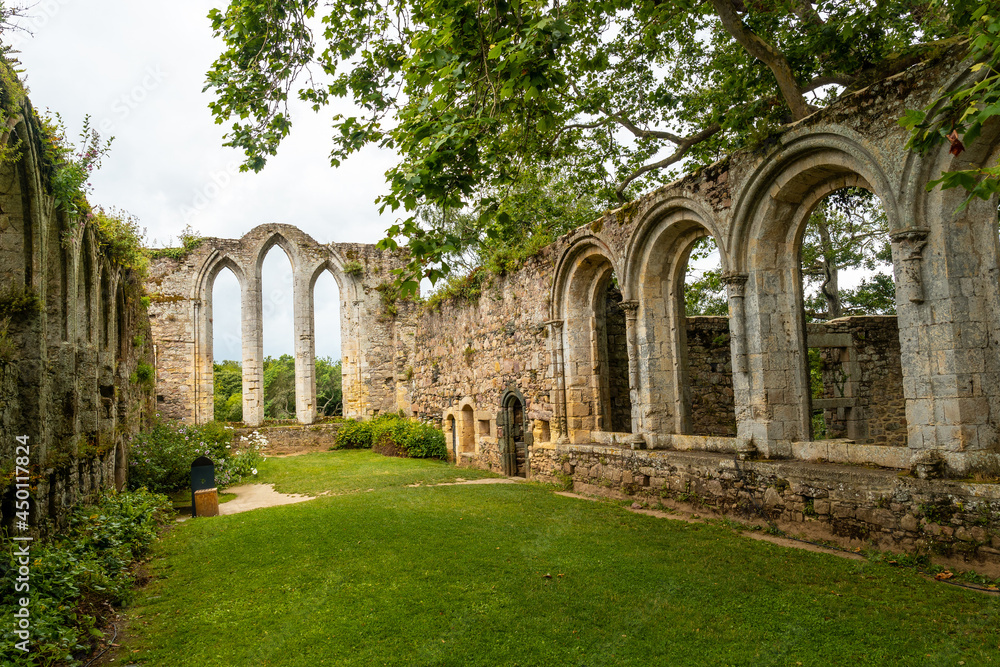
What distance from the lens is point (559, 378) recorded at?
1051 cm

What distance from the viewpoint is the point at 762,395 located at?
276 inches

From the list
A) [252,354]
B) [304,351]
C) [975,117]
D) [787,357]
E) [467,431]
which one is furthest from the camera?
[304,351]

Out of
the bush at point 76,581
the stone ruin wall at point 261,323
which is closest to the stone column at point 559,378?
the bush at point 76,581

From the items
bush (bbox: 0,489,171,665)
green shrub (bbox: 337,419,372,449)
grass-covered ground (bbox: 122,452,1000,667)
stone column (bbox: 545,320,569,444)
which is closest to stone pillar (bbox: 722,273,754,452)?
grass-covered ground (bbox: 122,452,1000,667)

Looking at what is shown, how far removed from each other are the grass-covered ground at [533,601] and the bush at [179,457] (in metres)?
3.27

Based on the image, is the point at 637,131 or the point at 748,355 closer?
the point at 748,355

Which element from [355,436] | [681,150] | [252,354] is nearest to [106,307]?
[252,354]

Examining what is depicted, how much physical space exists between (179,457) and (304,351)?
7.59m

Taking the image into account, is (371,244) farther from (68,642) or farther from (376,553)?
(68,642)

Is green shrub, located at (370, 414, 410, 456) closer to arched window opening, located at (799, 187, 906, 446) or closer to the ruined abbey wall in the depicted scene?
the ruined abbey wall

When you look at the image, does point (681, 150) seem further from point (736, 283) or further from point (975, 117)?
point (975, 117)

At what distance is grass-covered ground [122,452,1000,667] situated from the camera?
12.0 feet

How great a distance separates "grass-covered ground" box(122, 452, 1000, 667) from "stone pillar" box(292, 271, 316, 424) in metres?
10.5

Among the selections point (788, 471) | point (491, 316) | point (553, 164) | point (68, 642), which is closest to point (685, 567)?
point (788, 471)
